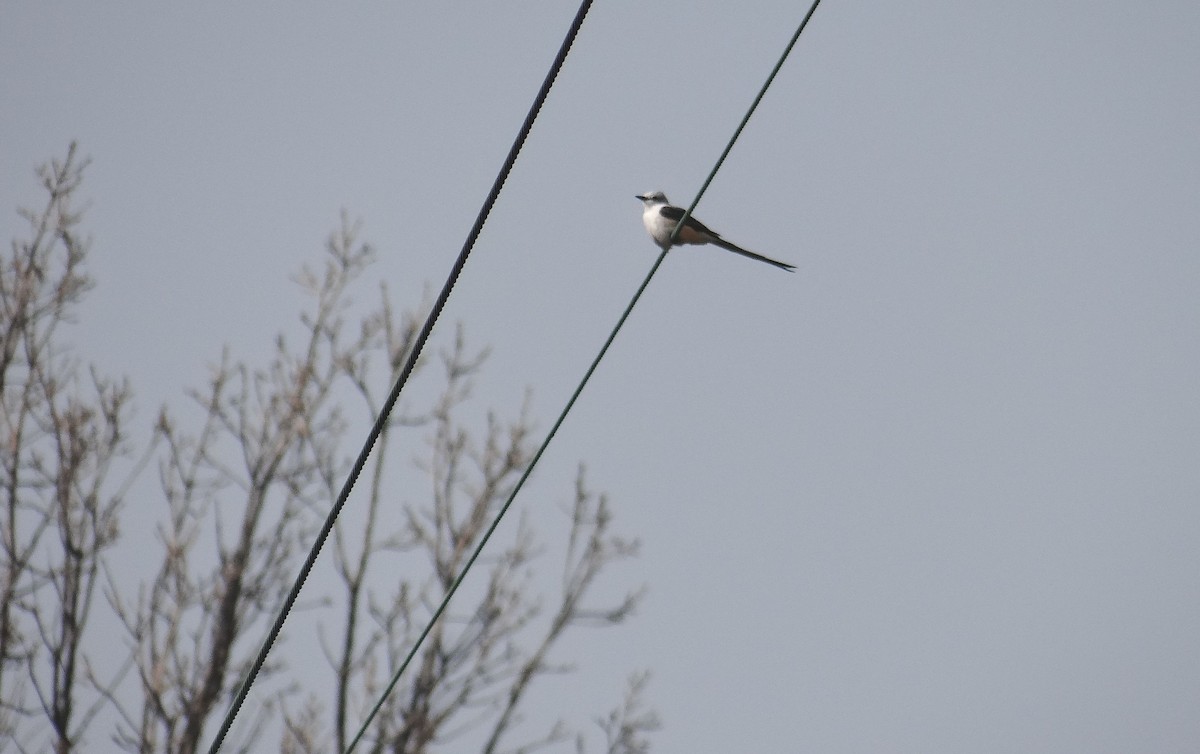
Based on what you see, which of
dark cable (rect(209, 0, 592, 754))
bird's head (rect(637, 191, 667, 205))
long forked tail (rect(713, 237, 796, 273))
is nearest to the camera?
dark cable (rect(209, 0, 592, 754))

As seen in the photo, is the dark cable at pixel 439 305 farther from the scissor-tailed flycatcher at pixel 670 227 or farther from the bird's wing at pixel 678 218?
the bird's wing at pixel 678 218

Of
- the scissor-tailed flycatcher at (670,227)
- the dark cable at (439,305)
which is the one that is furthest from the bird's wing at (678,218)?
the dark cable at (439,305)

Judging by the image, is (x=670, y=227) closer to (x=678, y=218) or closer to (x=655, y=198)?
(x=678, y=218)

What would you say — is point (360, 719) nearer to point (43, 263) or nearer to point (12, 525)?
point (12, 525)

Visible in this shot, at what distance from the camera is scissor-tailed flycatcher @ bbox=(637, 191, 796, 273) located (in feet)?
19.7

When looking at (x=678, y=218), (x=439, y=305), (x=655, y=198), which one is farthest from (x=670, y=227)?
(x=439, y=305)

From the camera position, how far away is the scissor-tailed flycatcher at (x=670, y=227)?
602 cm

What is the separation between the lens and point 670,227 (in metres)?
7.06

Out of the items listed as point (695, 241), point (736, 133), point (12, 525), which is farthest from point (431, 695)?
point (736, 133)

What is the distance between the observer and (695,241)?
6.43 m

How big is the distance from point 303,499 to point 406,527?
1014 millimetres

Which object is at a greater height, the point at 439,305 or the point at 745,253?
the point at 745,253

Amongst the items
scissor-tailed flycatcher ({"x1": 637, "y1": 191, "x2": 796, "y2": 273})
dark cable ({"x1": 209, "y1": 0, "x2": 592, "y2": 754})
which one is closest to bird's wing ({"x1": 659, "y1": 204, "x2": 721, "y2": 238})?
scissor-tailed flycatcher ({"x1": 637, "y1": 191, "x2": 796, "y2": 273})

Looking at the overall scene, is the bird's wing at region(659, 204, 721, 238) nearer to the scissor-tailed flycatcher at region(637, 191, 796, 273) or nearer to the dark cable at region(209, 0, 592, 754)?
the scissor-tailed flycatcher at region(637, 191, 796, 273)
